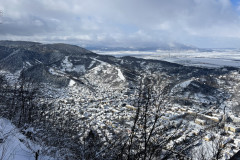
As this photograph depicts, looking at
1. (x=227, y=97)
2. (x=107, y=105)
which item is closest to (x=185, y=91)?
(x=227, y=97)

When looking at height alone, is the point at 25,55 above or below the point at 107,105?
above

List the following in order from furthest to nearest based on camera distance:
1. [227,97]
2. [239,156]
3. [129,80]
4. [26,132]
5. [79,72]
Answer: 1. [79,72]
2. [129,80]
3. [227,97]
4. [239,156]
5. [26,132]

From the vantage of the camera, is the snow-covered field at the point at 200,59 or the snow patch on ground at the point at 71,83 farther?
the snow-covered field at the point at 200,59

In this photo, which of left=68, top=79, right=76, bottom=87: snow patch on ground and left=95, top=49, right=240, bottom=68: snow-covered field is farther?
left=95, top=49, right=240, bottom=68: snow-covered field

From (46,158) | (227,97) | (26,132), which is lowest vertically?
(227,97)

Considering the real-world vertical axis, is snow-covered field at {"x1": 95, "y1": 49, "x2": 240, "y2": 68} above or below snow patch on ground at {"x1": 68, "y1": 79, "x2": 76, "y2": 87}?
above

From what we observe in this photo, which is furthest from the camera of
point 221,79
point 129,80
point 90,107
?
point 221,79

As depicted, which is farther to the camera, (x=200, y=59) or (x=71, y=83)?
(x=200, y=59)

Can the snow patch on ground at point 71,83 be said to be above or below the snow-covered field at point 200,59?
below

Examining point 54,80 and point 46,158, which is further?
point 54,80

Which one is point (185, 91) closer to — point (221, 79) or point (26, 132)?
point (221, 79)

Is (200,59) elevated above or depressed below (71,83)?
above
